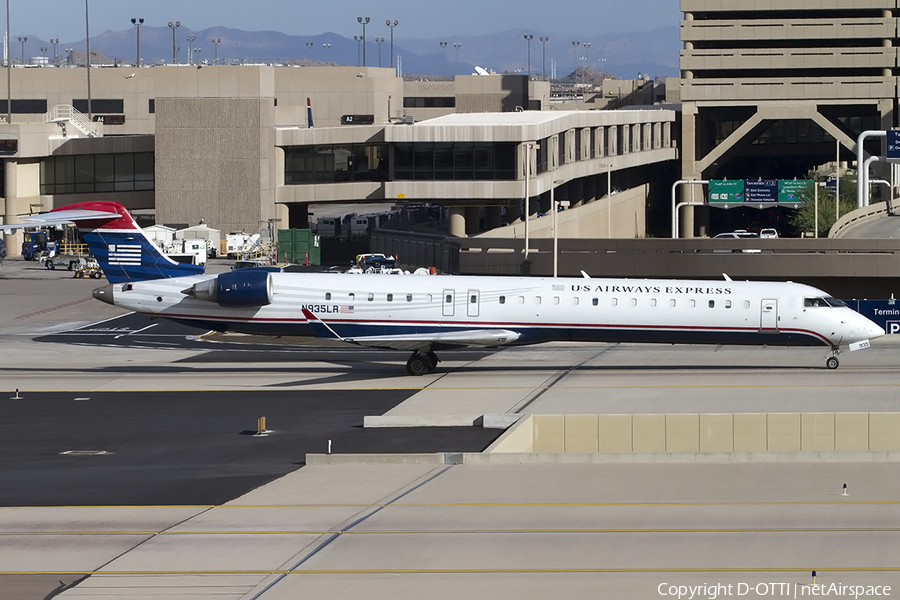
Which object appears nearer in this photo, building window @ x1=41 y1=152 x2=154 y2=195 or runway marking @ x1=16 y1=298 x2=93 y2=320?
runway marking @ x1=16 y1=298 x2=93 y2=320

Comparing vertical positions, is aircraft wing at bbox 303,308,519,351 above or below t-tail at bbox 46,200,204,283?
below

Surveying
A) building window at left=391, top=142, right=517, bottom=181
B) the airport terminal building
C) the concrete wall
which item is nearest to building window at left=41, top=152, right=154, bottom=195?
the airport terminal building

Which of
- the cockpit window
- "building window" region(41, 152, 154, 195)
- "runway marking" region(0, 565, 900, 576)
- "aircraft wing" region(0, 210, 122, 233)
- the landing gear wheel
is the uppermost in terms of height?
"building window" region(41, 152, 154, 195)

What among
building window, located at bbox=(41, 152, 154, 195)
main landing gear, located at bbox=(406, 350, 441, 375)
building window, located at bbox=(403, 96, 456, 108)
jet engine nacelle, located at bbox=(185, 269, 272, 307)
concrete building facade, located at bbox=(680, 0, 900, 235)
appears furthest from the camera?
building window, located at bbox=(403, 96, 456, 108)

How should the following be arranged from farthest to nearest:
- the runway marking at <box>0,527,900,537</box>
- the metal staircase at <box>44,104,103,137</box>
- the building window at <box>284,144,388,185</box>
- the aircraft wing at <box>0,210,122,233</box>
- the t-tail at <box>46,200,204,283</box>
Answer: the metal staircase at <box>44,104,103,137</box>
the building window at <box>284,144,388,185</box>
the t-tail at <box>46,200,204,283</box>
the aircraft wing at <box>0,210,122,233</box>
the runway marking at <box>0,527,900,537</box>

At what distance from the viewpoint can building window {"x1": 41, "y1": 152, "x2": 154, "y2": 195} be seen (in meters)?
87.1

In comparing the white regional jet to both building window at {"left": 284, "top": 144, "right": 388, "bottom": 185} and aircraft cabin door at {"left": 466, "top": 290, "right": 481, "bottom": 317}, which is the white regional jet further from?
building window at {"left": 284, "top": 144, "right": 388, "bottom": 185}

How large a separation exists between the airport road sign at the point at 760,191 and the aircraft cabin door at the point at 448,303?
59.8 meters

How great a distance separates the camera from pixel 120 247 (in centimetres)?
4306

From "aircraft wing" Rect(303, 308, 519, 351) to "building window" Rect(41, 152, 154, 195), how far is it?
5037cm

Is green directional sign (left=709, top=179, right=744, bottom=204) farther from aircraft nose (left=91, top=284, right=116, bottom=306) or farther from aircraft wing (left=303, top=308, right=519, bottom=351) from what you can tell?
aircraft nose (left=91, top=284, right=116, bottom=306)

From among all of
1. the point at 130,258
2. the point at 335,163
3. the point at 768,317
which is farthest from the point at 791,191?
the point at 130,258

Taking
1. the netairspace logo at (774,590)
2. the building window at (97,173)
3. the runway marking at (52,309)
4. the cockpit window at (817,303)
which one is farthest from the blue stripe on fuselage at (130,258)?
the building window at (97,173)

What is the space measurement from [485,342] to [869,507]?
18059 millimetres
